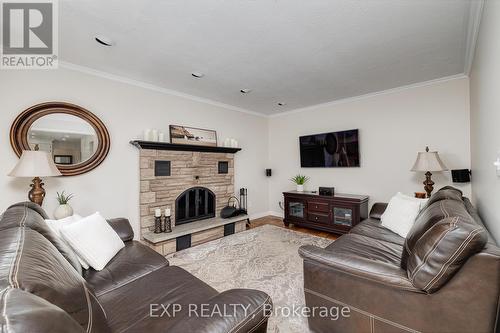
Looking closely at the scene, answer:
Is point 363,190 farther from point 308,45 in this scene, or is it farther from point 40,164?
point 40,164

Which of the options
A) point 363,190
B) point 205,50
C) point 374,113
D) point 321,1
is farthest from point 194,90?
point 363,190

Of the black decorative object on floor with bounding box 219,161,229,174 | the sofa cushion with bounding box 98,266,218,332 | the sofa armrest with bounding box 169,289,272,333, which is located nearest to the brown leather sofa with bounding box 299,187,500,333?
the sofa armrest with bounding box 169,289,272,333

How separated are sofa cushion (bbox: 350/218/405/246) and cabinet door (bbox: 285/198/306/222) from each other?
151 cm

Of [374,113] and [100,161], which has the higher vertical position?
[374,113]

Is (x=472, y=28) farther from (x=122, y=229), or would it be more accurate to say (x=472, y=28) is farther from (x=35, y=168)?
(x=35, y=168)

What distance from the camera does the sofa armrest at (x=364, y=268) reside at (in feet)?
3.92

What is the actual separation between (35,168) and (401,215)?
3.75 meters

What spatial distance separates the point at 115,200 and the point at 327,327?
293cm

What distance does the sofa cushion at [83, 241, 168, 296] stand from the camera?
146cm

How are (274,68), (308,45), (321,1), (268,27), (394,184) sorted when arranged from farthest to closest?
(394,184), (274,68), (308,45), (268,27), (321,1)

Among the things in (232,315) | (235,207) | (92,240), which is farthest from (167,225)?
(232,315)

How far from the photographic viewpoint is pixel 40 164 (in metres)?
2.16

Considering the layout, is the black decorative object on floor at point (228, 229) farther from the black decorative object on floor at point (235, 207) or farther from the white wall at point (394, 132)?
the white wall at point (394, 132)

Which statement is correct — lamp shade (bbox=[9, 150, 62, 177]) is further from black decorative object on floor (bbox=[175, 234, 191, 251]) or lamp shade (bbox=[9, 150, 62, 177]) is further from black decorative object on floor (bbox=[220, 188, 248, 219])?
black decorative object on floor (bbox=[220, 188, 248, 219])
